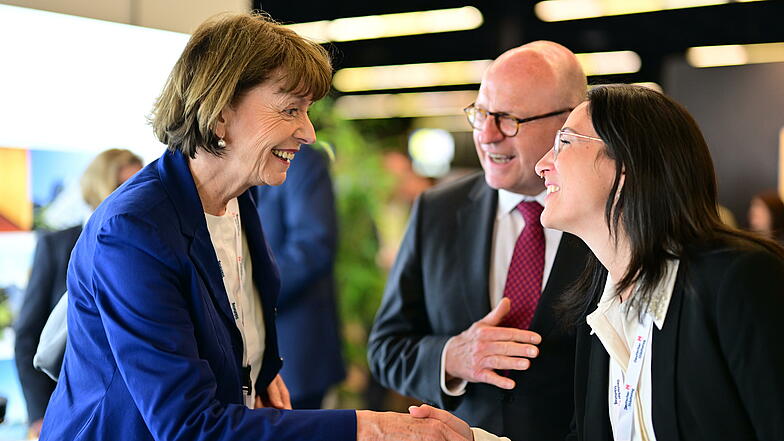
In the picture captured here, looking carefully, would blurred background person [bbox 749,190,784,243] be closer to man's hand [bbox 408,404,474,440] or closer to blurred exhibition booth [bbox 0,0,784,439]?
blurred exhibition booth [bbox 0,0,784,439]

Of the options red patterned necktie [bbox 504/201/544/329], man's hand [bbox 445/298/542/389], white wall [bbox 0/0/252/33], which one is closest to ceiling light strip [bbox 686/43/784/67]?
white wall [bbox 0/0/252/33]

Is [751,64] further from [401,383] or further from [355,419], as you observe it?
[355,419]

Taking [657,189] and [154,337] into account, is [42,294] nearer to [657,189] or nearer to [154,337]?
[154,337]

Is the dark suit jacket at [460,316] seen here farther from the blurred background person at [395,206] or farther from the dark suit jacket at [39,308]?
the blurred background person at [395,206]

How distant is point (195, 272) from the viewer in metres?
1.99

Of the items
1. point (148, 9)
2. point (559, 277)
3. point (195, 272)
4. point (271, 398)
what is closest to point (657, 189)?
point (559, 277)

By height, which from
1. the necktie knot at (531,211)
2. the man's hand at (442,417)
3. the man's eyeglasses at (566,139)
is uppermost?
the man's eyeglasses at (566,139)

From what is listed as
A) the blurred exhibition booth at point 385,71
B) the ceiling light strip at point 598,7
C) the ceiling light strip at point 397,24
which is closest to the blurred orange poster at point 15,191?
the blurred exhibition booth at point 385,71

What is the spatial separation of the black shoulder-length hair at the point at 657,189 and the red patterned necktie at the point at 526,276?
1.98ft

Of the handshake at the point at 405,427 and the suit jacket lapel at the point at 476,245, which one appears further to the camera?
the suit jacket lapel at the point at 476,245

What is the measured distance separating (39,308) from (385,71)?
1038 cm

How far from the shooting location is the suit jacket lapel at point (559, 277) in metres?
→ 2.47

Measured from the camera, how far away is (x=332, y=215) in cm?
442

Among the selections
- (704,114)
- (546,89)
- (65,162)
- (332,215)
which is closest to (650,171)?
(546,89)
